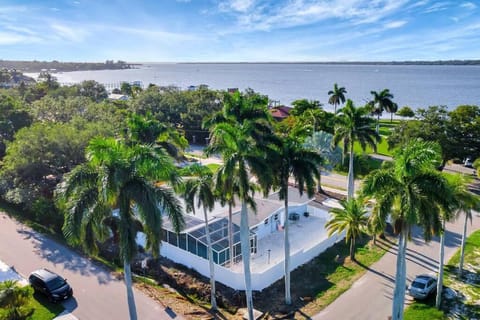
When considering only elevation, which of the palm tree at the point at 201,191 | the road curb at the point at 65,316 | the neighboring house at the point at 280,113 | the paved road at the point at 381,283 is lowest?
the paved road at the point at 381,283

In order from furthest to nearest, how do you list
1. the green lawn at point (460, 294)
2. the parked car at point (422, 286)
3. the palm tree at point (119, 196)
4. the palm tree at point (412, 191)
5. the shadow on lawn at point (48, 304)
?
the parked car at point (422, 286), the shadow on lawn at point (48, 304), the green lawn at point (460, 294), the palm tree at point (412, 191), the palm tree at point (119, 196)

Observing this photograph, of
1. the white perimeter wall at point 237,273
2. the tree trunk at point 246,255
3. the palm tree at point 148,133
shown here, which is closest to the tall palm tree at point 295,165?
the tree trunk at point 246,255

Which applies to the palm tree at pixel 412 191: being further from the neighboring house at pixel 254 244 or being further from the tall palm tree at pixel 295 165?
the neighboring house at pixel 254 244

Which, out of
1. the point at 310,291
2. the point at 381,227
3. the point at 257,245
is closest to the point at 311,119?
the point at 257,245

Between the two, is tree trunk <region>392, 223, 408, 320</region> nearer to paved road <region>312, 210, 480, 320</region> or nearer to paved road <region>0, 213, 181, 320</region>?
paved road <region>312, 210, 480, 320</region>

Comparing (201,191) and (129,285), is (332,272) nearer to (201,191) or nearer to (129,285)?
(201,191)

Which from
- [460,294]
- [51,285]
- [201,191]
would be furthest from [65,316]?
[460,294]

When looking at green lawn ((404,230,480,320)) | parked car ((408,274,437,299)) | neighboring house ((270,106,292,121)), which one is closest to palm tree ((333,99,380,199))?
green lawn ((404,230,480,320))

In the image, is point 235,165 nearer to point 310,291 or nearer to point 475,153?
point 310,291
